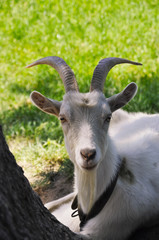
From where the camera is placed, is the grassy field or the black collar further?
the grassy field

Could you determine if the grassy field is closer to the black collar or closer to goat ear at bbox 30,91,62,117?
goat ear at bbox 30,91,62,117

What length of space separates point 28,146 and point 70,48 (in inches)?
116

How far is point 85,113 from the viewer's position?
141 inches

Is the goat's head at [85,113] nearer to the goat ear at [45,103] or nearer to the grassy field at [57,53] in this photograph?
the goat ear at [45,103]

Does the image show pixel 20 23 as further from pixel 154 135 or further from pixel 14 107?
pixel 154 135

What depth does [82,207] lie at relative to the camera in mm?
3811

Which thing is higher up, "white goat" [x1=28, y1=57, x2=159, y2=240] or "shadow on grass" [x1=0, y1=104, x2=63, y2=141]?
"white goat" [x1=28, y1=57, x2=159, y2=240]

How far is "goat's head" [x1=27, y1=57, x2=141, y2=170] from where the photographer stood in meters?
3.24

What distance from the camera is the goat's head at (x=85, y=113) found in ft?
10.6

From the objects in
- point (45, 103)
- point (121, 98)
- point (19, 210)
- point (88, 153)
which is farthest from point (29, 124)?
point (19, 210)

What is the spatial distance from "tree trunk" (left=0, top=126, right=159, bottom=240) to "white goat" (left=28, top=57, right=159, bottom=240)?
575mm

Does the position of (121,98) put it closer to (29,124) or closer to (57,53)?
(29,124)

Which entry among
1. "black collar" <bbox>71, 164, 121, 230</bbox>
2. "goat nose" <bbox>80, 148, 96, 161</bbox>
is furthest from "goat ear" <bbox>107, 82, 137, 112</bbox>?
"goat nose" <bbox>80, 148, 96, 161</bbox>

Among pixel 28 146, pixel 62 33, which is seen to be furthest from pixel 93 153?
pixel 62 33
